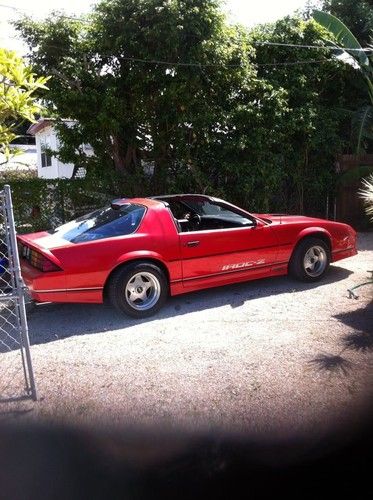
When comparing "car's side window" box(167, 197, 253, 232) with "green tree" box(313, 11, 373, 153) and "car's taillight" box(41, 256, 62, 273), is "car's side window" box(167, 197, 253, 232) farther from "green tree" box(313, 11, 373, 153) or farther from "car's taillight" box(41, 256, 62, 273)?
"green tree" box(313, 11, 373, 153)

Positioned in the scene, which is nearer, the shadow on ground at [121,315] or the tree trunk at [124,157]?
the shadow on ground at [121,315]

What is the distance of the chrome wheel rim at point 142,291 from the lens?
17.2ft

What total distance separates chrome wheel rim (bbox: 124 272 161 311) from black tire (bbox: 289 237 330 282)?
2.10 metres

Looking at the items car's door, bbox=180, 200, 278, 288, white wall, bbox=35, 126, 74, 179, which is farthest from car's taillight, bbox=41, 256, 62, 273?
white wall, bbox=35, 126, 74, 179

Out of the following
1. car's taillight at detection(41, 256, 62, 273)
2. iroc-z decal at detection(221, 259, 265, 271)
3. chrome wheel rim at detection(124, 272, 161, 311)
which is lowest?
chrome wheel rim at detection(124, 272, 161, 311)

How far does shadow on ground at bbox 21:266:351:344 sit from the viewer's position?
5059 mm

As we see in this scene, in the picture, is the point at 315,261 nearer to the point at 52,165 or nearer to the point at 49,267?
the point at 49,267

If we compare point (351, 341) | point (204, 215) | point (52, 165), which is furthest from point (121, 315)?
point (52, 165)

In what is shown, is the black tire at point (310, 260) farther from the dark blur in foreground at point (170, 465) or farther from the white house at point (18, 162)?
the white house at point (18, 162)

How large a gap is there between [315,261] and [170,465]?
4.37 metres

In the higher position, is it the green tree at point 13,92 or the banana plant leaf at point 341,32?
the banana plant leaf at point 341,32

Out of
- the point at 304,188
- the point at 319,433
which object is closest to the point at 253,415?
the point at 319,433

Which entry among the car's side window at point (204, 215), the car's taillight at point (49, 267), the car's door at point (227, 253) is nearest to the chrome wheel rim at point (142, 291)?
the car's door at point (227, 253)

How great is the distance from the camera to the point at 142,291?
17.5 ft
